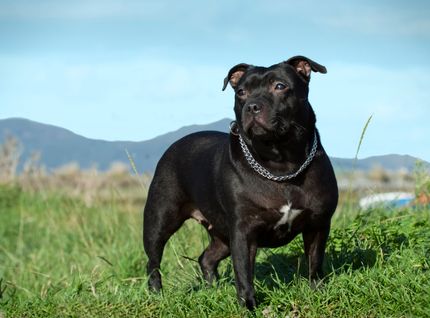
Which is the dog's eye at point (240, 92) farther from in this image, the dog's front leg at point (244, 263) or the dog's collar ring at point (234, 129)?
the dog's front leg at point (244, 263)

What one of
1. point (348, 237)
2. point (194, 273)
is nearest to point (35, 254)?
point (194, 273)

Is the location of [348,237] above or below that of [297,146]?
below

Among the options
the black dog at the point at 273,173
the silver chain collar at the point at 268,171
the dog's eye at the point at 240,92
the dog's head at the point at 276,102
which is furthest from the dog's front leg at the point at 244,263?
the dog's eye at the point at 240,92

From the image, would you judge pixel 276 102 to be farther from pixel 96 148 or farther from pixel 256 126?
pixel 96 148

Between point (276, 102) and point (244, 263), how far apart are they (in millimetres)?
1082

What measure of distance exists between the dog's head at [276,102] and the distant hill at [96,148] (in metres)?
1.23

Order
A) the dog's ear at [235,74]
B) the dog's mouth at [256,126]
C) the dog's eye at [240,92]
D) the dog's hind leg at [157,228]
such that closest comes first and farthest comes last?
the dog's mouth at [256,126] < the dog's eye at [240,92] < the dog's ear at [235,74] < the dog's hind leg at [157,228]

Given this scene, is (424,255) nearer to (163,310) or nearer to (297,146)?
(297,146)

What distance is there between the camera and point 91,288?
6.00 m

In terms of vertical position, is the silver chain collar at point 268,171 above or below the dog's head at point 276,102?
below

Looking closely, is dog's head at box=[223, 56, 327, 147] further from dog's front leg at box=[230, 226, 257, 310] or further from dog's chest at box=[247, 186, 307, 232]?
dog's front leg at box=[230, 226, 257, 310]

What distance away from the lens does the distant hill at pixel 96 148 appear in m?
8.10

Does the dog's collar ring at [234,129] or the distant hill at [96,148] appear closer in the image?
the dog's collar ring at [234,129]

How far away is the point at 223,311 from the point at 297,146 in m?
1.21
